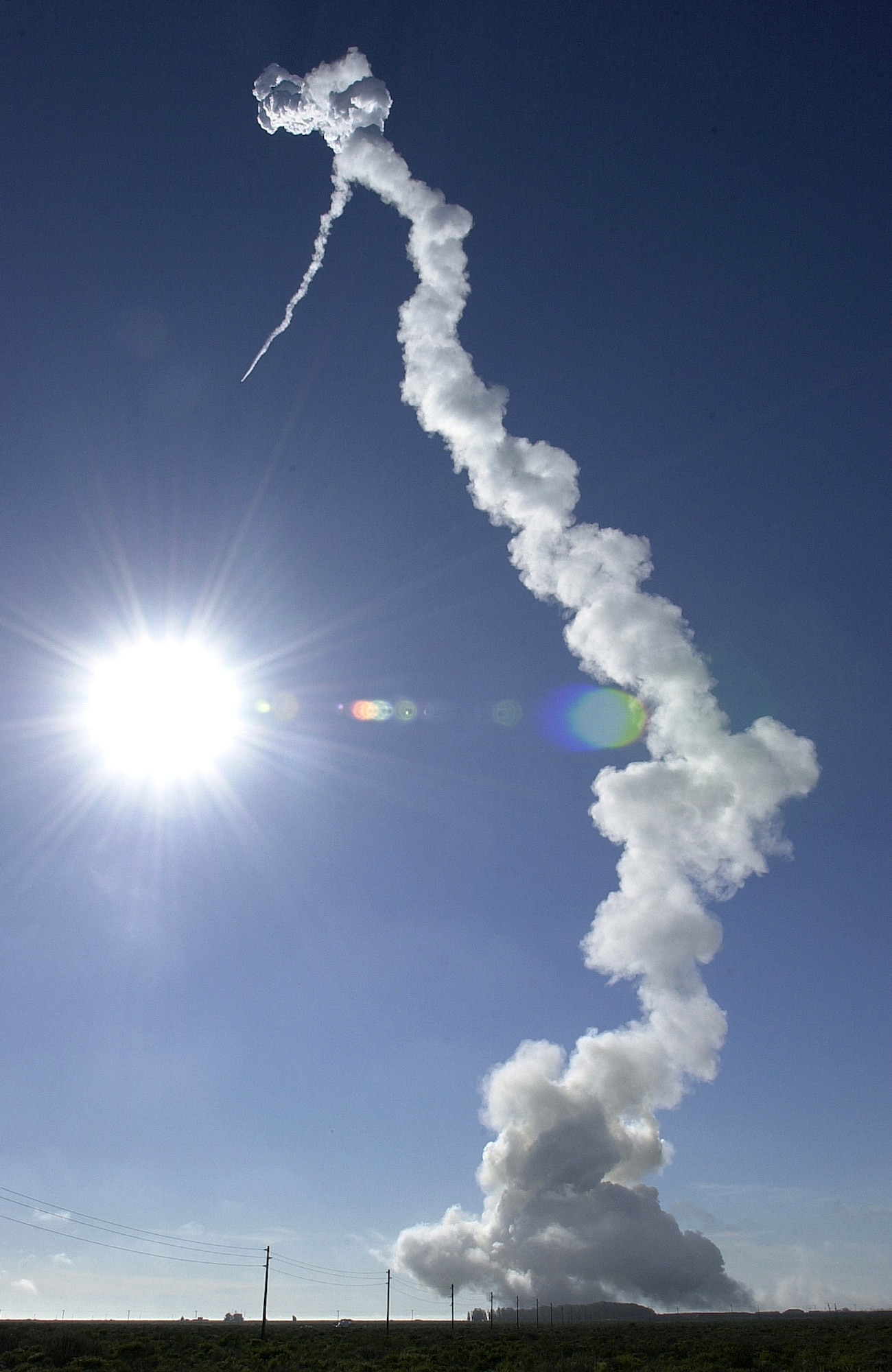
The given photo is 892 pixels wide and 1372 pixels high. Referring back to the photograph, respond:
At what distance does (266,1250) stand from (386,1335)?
50.5 ft

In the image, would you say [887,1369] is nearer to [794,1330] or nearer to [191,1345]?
[191,1345]

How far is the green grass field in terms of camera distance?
172ft

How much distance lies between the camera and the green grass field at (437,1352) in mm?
52531

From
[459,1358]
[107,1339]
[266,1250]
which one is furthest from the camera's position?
[266,1250]

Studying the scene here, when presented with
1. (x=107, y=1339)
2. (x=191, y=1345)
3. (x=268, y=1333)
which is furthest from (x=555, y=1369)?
(x=268, y=1333)

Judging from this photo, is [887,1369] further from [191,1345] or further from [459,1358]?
[191,1345]

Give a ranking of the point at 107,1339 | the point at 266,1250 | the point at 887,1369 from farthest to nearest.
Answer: the point at 266,1250 < the point at 107,1339 < the point at 887,1369

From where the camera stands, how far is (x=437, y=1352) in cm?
6425

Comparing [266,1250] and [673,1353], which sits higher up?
[266,1250]

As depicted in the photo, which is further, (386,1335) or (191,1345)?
(386,1335)

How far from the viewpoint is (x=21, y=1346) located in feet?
204

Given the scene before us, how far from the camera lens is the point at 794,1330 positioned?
9944 cm

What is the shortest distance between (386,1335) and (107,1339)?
1103 inches

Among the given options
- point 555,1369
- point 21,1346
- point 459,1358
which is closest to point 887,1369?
point 555,1369
